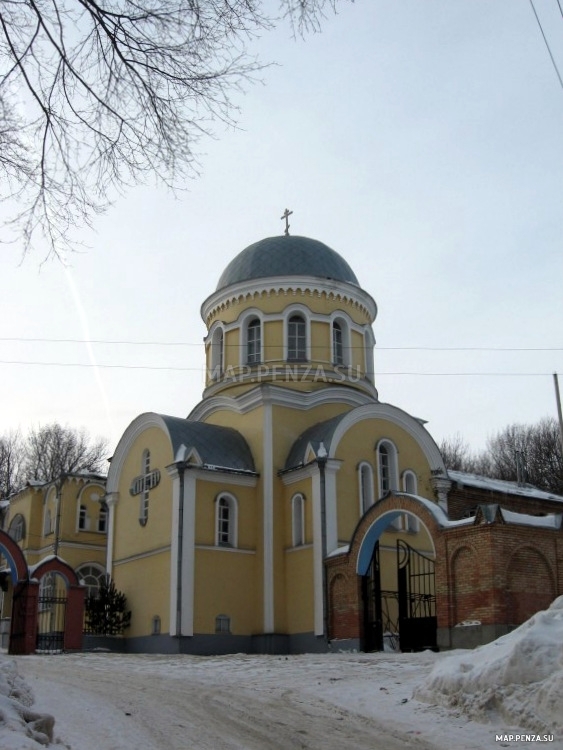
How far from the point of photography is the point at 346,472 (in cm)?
2194

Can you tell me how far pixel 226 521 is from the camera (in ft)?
71.8

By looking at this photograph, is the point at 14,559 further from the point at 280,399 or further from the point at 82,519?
the point at 82,519

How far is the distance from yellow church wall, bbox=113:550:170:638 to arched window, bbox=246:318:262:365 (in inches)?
247

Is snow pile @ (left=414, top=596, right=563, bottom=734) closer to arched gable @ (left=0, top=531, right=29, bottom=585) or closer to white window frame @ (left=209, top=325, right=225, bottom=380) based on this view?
arched gable @ (left=0, top=531, right=29, bottom=585)

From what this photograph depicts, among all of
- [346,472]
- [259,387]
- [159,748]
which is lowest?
[159,748]

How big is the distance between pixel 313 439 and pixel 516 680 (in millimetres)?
14249

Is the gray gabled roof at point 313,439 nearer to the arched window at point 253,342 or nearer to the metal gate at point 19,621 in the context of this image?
the arched window at point 253,342

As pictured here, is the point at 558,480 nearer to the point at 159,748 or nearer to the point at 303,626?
the point at 303,626

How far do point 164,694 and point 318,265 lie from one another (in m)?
17.3

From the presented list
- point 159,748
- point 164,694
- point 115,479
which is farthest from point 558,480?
point 159,748

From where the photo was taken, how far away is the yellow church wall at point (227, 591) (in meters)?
20.6

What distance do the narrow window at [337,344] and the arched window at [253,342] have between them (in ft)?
6.98

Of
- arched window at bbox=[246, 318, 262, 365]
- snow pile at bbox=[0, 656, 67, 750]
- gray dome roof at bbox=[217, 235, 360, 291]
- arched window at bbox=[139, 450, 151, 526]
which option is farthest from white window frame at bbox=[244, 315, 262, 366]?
snow pile at bbox=[0, 656, 67, 750]

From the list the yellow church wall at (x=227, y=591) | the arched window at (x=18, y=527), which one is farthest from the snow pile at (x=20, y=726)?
the arched window at (x=18, y=527)
